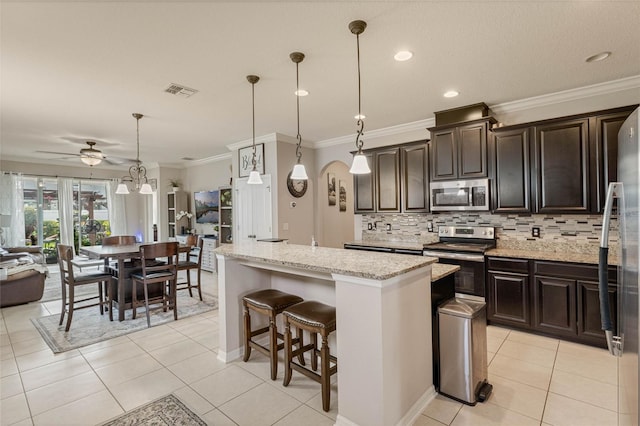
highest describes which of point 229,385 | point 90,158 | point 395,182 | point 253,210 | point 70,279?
point 90,158

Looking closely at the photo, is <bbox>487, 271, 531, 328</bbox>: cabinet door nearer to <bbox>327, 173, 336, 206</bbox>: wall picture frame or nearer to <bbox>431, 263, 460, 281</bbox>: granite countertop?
<bbox>431, 263, 460, 281</bbox>: granite countertop

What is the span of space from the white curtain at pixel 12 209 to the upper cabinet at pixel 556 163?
936 centimetres

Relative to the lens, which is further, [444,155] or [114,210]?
[114,210]

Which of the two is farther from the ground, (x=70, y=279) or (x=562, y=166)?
(x=562, y=166)

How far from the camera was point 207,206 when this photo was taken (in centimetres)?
783

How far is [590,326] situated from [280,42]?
155 inches

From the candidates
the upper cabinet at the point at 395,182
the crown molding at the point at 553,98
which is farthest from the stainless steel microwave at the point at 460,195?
the crown molding at the point at 553,98

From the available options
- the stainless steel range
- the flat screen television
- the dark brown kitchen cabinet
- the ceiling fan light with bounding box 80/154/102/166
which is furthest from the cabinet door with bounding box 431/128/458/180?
the ceiling fan light with bounding box 80/154/102/166

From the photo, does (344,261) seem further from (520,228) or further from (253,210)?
(253,210)

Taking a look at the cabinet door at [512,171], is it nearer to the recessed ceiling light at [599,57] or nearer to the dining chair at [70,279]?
the recessed ceiling light at [599,57]

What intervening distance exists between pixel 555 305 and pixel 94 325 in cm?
539

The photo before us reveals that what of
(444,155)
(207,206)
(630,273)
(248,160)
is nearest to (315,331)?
(630,273)

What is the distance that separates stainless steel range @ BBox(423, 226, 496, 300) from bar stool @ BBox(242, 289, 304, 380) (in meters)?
2.15

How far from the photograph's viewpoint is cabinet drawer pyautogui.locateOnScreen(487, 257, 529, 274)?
11.4 feet
